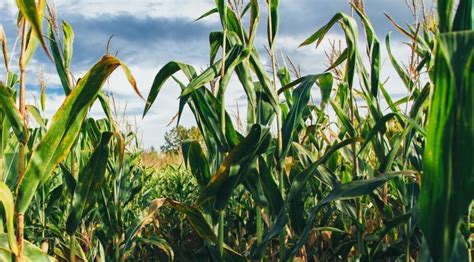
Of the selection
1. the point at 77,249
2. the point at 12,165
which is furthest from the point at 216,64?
the point at 77,249

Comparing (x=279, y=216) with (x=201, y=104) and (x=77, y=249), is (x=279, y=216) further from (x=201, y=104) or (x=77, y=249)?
(x=77, y=249)

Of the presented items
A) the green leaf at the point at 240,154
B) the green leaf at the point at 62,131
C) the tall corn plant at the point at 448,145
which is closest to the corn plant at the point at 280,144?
the green leaf at the point at 240,154

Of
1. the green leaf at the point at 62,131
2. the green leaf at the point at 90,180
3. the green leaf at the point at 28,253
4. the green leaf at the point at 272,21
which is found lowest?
the green leaf at the point at 28,253

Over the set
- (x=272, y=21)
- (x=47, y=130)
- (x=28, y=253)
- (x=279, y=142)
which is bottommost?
(x=28, y=253)

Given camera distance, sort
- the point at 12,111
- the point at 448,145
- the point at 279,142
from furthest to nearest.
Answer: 1. the point at 279,142
2. the point at 12,111
3. the point at 448,145

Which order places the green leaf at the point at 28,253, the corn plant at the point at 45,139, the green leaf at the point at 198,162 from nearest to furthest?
1. the corn plant at the point at 45,139
2. the green leaf at the point at 28,253
3. the green leaf at the point at 198,162

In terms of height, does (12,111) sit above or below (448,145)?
above

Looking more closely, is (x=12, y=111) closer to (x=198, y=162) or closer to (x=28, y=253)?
(x=28, y=253)

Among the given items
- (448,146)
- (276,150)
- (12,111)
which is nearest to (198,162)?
(276,150)

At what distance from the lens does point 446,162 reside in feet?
3.28

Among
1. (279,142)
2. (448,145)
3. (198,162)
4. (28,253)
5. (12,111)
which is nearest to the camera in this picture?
(448,145)

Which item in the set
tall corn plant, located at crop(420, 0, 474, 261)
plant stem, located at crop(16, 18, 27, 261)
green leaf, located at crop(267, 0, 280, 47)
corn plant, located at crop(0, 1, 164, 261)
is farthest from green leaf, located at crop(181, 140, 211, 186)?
tall corn plant, located at crop(420, 0, 474, 261)

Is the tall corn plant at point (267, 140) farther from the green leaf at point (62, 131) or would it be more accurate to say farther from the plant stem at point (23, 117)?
Result: the plant stem at point (23, 117)

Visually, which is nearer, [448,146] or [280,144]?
[448,146]
